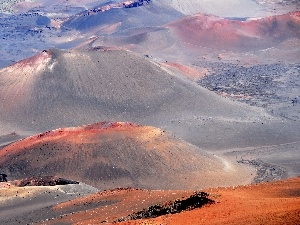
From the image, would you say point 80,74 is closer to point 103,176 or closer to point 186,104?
point 186,104

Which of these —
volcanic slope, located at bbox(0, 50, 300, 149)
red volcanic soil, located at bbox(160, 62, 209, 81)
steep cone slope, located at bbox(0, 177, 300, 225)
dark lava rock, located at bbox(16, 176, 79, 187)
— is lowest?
red volcanic soil, located at bbox(160, 62, 209, 81)

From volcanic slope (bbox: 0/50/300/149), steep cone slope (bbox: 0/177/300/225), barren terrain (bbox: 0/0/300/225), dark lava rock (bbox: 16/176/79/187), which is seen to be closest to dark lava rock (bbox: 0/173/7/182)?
barren terrain (bbox: 0/0/300/225)

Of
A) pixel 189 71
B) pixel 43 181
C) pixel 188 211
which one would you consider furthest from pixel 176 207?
pixel 189 71

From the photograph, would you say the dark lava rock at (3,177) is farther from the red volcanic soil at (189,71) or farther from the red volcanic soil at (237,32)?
the red volcanic soil at (237,32)

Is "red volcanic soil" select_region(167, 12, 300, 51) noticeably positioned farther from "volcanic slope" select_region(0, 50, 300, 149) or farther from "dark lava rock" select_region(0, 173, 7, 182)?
"dark lava rock" select_region(0, 173, 7, 182)

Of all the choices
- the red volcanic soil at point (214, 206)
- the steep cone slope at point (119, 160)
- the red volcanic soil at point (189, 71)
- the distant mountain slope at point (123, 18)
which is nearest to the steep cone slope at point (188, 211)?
the red volcanic soil at point (214, 206)

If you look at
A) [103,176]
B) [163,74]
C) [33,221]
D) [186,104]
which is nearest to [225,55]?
[163,74]

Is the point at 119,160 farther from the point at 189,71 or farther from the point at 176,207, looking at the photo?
the point at 189,71
